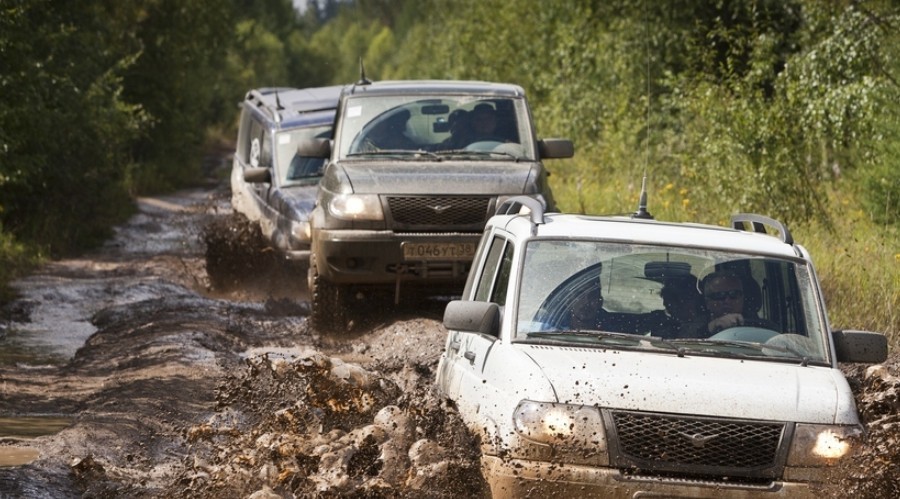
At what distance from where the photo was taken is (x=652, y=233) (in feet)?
23.5

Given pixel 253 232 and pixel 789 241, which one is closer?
pixel 789 241

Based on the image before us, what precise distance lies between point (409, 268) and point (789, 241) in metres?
5.96

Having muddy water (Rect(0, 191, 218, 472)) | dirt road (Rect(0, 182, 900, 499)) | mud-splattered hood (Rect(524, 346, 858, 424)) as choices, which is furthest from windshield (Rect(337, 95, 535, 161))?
mud-splattered hood (Rect(524, 346, 858, 424))

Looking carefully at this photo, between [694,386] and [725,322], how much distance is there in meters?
0.87

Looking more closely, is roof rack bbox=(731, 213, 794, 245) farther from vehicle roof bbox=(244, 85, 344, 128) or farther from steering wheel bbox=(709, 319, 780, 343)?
vehicle roof bbox=(244, 85, 344, 128)

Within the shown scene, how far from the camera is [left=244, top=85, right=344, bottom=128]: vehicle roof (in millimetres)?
18156

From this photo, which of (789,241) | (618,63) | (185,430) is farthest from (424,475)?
(618,63)

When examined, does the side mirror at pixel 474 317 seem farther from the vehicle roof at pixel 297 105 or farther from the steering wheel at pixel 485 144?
the vehicle roof at pixel 297 105

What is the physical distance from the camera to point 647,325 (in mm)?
6730

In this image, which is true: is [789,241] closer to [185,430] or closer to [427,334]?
[185,430]

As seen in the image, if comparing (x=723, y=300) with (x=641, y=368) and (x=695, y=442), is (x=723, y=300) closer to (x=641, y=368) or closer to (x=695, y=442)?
(x=641, y=368)

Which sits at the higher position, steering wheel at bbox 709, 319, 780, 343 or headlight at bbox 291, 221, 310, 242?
steering wheel at bbox 709, 319, 780, 343

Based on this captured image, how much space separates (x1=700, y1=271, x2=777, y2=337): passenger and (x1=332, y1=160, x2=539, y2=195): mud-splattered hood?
19.4 feet

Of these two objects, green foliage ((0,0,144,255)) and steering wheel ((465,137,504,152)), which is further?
green foliage ((0,0,144,255))
